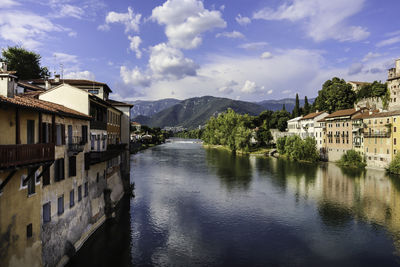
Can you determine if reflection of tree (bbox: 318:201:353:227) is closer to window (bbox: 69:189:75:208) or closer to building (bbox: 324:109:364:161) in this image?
window (bbox: 69:189:75:208)

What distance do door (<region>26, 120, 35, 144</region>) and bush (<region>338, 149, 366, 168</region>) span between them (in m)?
79.0

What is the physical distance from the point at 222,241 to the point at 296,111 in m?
127

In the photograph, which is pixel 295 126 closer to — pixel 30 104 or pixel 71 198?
pixel 71 198

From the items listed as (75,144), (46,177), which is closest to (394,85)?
(75,144)

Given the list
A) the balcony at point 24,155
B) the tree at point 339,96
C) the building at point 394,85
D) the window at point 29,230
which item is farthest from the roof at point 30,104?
the tree at point 339,96

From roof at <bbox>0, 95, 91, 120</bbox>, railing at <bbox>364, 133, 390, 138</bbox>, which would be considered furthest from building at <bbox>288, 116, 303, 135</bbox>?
roof at <bbox>0, 95, 91, 120</bbox>

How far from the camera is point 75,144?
24.7 metres

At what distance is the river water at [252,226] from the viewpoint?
25.5 metres

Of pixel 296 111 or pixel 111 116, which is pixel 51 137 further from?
pixel 296 111

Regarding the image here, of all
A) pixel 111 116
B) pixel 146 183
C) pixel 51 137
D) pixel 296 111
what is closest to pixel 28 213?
pixel 51 137

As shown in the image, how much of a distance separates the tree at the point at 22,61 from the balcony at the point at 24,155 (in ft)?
204

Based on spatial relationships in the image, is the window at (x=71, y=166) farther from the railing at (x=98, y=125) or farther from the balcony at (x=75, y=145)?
the railing at (x=98, y=125)

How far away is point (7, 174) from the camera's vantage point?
49.8 feet

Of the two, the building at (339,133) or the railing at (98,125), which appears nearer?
the railing at (98,125)
